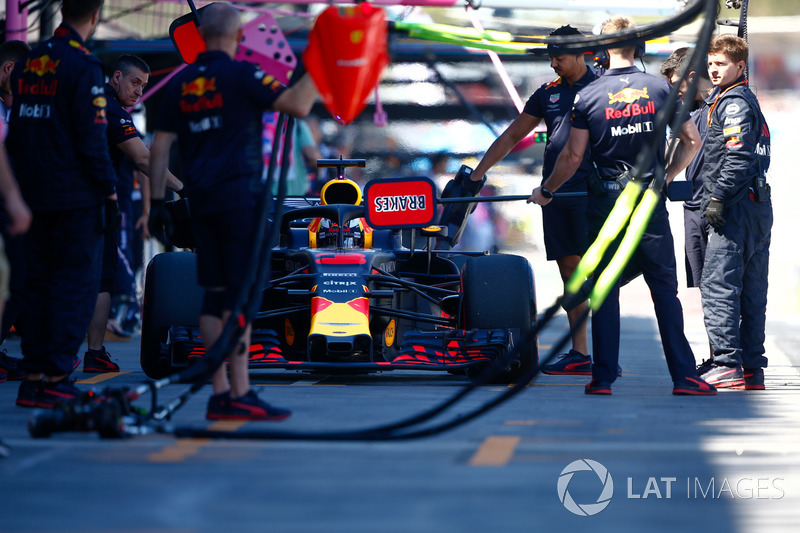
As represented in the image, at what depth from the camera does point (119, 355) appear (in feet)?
28.0

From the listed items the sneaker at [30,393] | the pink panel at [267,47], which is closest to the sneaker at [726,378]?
the sneaker at [30,393]

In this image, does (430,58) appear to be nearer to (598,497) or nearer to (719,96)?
(719,96)

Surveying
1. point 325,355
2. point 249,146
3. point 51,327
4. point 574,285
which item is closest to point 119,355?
point 325,355

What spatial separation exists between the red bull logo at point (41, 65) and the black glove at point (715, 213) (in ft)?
11.6

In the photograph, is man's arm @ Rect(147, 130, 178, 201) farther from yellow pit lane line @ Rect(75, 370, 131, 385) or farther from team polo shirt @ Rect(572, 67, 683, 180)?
team polo shirt @ Rect(572, 67, 683, 180)

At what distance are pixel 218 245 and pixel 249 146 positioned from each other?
45cm

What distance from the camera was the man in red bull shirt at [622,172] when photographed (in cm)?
586

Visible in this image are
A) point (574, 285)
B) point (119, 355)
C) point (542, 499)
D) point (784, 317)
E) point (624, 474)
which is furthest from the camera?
point (784, 317)

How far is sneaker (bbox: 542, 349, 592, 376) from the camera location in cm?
719

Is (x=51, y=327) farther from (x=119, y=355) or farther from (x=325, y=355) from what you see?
(x=119, y=355)

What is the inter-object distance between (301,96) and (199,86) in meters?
0.54

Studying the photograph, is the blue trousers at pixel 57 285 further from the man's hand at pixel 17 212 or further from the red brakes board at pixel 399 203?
the red brakes board at pixel 399 203

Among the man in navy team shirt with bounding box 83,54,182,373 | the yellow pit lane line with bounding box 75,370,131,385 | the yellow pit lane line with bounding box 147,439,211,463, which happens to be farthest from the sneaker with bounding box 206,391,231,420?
the man in navy team shirt with bounding box 83,54,182,373

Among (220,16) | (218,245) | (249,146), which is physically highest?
(220,16)
